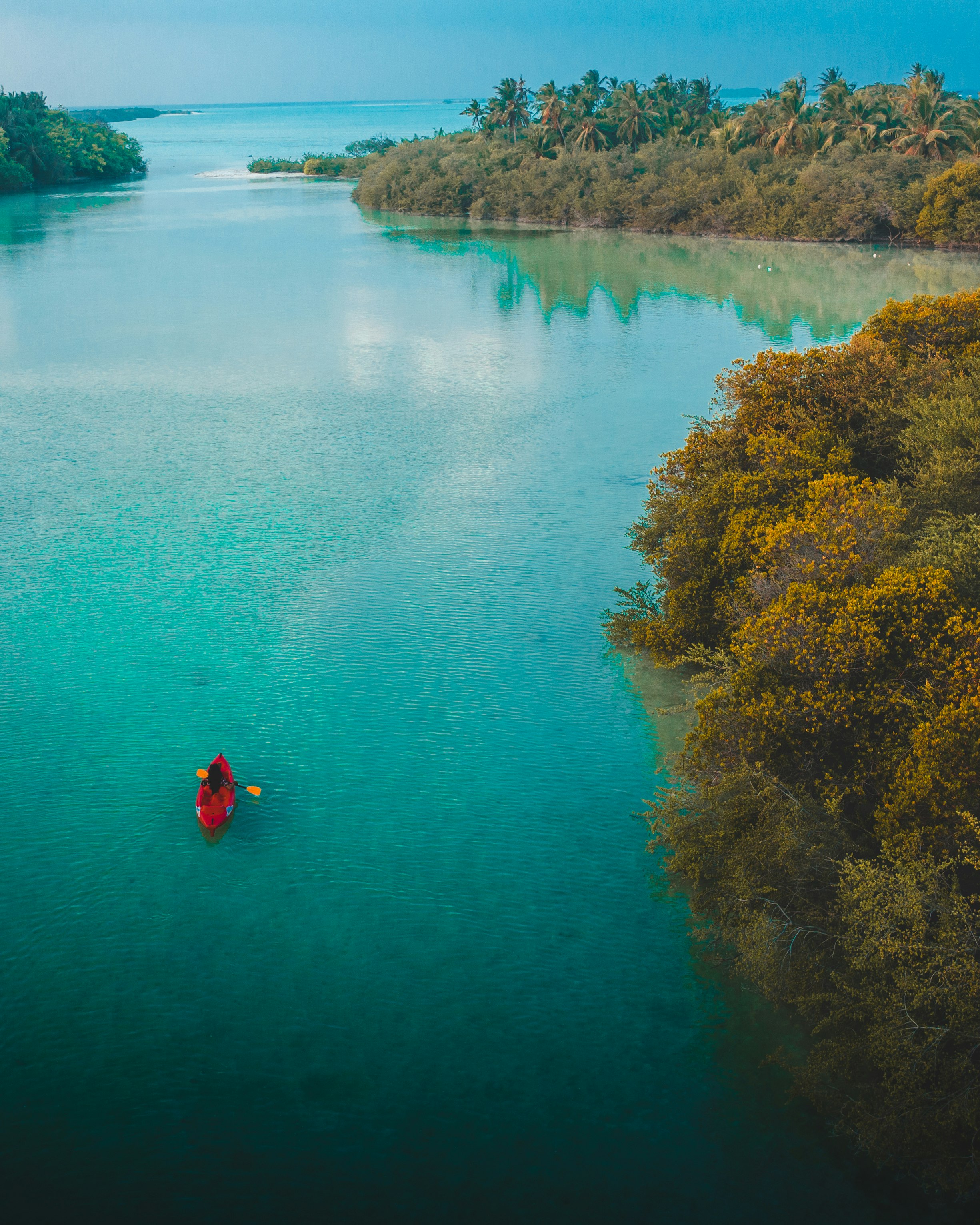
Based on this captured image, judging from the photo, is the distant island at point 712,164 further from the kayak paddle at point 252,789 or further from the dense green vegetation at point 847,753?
the kayak paddle at point 252,789

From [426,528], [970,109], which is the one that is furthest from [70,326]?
[970,109]

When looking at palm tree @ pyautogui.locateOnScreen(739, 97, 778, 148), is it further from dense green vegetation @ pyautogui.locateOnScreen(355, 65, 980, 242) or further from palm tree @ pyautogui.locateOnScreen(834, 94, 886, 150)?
palm tree @ pyautogui.locateOnScreen(834, 94, 886, 150)

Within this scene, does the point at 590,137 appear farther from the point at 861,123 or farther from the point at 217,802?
the point at 217,802

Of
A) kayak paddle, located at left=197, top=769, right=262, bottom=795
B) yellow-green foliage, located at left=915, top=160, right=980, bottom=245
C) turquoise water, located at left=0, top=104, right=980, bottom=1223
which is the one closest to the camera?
turquoise water, located at left=0, top=104, right=980, bottom=1223

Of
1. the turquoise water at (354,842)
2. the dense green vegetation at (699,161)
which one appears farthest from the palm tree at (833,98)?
the turquoise water at (354,842)

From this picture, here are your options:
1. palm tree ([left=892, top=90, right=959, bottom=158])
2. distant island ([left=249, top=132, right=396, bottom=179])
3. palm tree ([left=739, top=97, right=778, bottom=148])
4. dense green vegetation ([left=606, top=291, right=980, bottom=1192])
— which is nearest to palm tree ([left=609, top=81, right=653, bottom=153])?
palm tree ([left=739, top=97, right=778, bottom=148])

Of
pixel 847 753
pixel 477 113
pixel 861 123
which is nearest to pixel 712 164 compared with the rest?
pixel 861 123
